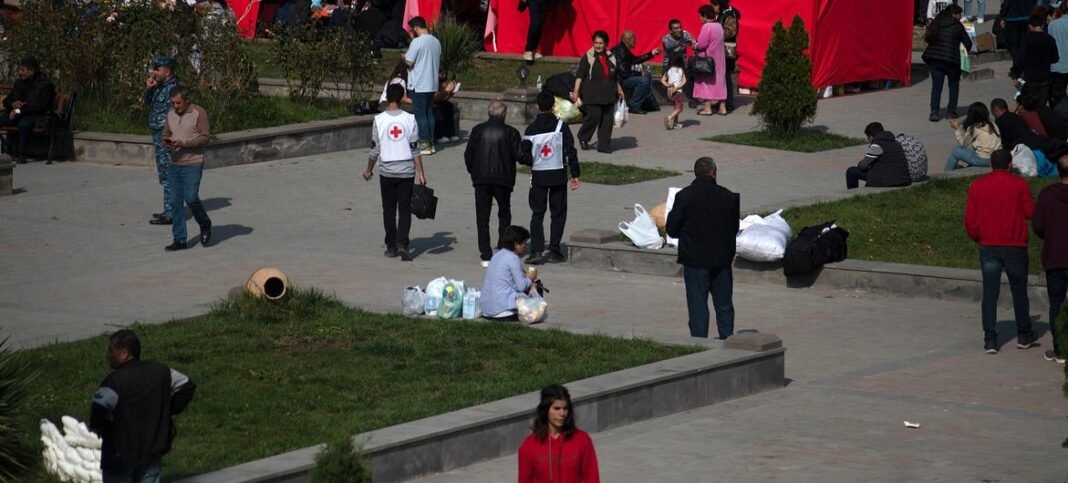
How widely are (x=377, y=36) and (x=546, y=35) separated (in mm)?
3040

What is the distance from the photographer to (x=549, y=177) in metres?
15.9

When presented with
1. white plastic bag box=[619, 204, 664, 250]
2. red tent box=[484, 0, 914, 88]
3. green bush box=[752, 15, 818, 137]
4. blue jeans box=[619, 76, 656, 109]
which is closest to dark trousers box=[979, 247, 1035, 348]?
white plastic bag box=[619, 204, 664, 250]

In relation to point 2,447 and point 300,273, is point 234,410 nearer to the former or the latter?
point 2,447

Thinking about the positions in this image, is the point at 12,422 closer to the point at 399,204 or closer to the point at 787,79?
the point at 399,204

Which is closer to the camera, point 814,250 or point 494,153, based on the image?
point 814,250

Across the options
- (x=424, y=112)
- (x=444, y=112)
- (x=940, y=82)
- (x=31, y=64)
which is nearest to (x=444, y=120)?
(x=444, y=112)

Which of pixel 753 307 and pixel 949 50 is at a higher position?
pixel 949 50

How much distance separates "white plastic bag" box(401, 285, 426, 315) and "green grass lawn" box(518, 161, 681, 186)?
733 centimetres

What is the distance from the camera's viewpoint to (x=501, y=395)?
35.2ft

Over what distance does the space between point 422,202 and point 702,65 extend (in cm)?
988

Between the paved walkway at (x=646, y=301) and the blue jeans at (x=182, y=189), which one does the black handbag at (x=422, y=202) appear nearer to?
the paved walkway at (x=646, y=301)

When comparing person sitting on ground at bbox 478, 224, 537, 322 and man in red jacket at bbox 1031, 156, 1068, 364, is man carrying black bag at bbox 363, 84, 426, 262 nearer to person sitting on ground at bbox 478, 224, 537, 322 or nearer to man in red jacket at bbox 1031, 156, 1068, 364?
→ person sitting on ground at bbox 478, 224, 537, 322

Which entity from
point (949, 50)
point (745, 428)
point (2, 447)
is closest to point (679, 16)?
point (949, 50)

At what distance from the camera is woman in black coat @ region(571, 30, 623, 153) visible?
22000mm
